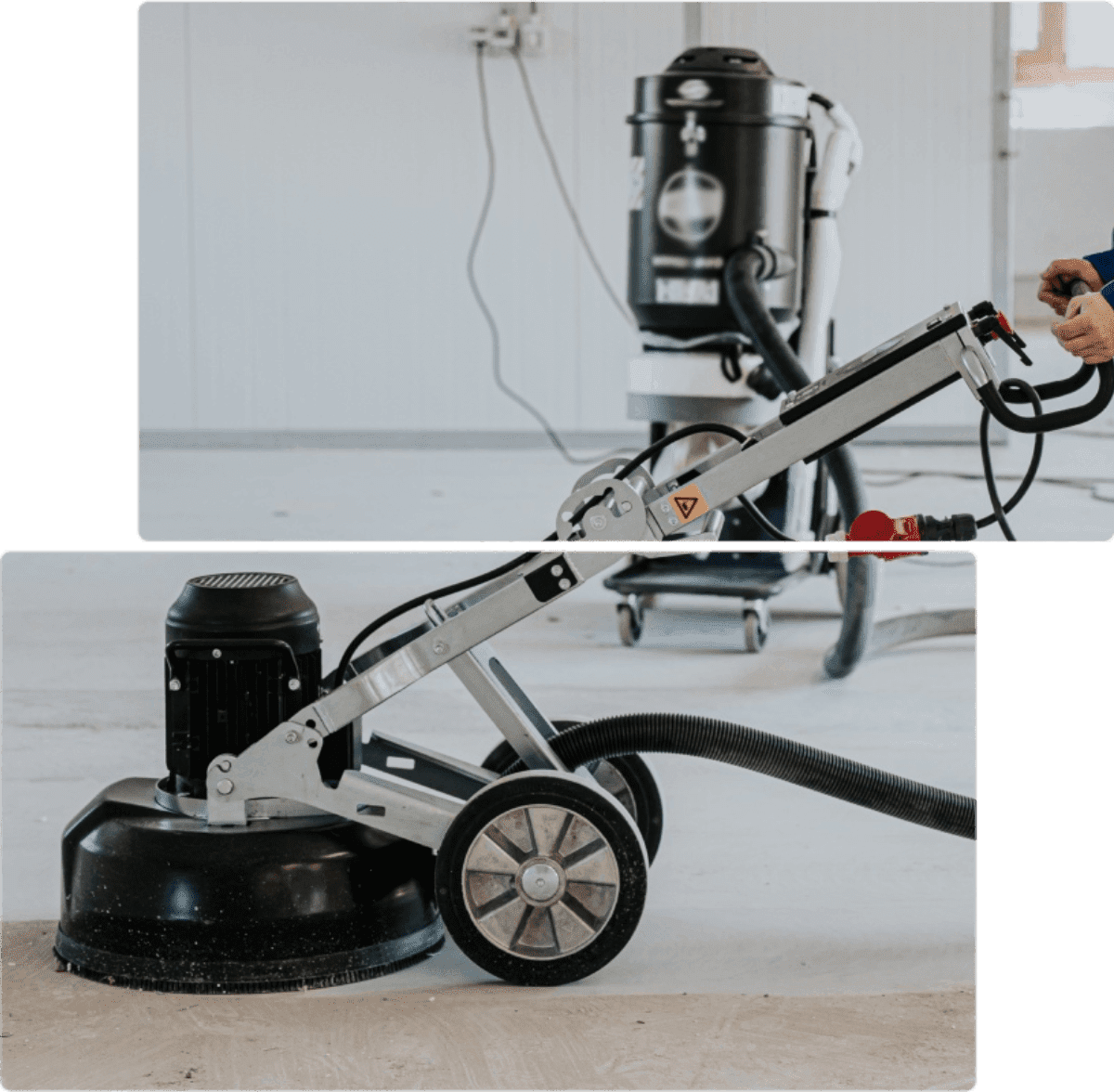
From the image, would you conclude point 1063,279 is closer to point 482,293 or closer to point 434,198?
point 434,198

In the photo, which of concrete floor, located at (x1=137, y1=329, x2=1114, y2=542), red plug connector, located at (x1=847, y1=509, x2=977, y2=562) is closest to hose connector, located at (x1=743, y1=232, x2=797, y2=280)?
concrete floor, located at (x1=137, y1=329, x2=1114, y2=542)

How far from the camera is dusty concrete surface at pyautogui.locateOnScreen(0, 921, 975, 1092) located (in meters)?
1.27

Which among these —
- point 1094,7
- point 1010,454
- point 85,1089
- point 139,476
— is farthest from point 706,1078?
point 1010,454

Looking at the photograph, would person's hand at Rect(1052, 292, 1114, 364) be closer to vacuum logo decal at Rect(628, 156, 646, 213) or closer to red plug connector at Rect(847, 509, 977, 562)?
red plug connector at Rect(847, 509, 977, 562)

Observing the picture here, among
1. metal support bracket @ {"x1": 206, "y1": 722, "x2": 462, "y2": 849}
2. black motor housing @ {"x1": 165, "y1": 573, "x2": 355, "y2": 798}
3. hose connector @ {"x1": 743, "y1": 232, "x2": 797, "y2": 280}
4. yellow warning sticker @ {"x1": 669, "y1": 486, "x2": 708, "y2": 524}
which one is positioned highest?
hose connector @ {"x1": 743, "y1": 232, "x2": 797, "y2": 280}

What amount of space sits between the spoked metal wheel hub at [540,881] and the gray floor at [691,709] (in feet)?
0.23

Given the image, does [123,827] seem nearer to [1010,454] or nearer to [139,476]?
[139,476]

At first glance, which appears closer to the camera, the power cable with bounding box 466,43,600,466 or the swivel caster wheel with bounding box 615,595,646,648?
the swivel caster wheel with bounding box 615,595,646,648

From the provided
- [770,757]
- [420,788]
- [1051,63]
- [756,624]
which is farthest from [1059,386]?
[1051,63]

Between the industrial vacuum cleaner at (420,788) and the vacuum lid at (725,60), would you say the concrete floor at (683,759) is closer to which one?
the industrial vacuum cleaner at (420,788)

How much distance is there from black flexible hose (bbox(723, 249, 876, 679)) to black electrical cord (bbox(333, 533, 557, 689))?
2.89 feet

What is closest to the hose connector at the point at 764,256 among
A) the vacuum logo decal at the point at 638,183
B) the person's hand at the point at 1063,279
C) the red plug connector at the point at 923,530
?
the vacuum logo decal at the point at 638,183

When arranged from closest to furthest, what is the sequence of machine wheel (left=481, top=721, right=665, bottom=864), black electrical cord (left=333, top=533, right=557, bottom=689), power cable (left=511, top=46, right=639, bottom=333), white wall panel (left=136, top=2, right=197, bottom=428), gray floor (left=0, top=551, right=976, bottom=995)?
black electrical cord (left=333, top=533, right=557, bottom=689) < gray floor (left=0, top=551, right=976, bottom=995) < machine wheel (left=481, top=721, right=665, bottom=864) < white wall panel (left=136, top=2, right=197, bottom=428) < power cable (left=511, top=46, right=639, bottom=333)

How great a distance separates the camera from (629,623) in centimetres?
235
